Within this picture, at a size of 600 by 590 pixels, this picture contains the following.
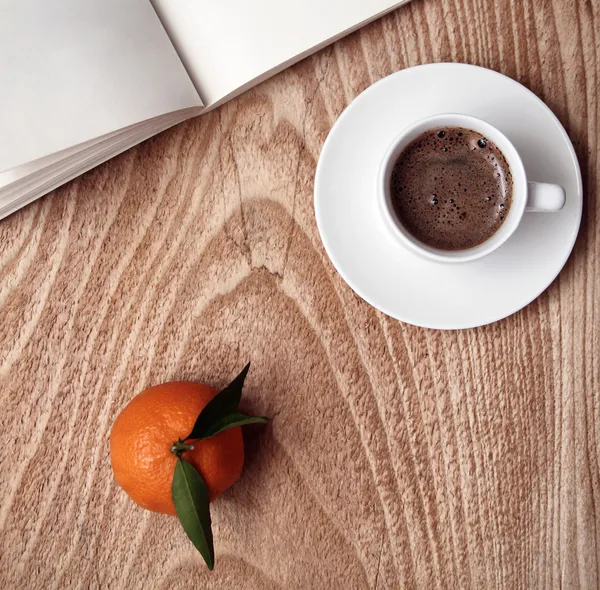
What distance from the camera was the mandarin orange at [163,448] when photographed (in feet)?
2.45

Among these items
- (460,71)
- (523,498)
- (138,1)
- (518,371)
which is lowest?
(523,498)

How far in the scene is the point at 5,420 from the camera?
888mm

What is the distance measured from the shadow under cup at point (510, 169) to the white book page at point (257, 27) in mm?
198

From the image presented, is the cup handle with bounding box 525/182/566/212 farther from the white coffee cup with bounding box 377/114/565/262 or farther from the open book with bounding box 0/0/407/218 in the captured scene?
the open book with bounding box 0/0/407/218

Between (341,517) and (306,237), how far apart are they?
41 cm

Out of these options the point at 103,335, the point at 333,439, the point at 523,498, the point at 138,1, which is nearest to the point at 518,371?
the point at 523,498

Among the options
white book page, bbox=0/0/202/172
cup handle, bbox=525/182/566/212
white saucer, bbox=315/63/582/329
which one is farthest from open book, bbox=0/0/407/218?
cup handle, bbox=525/182/566/212

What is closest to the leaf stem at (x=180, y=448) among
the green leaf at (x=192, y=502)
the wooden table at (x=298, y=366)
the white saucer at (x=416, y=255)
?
the green leaf at (x=192, y=502)

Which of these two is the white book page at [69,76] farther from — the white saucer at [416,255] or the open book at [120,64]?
the white saucer at [416,255]

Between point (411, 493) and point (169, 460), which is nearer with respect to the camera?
point (169, 460)

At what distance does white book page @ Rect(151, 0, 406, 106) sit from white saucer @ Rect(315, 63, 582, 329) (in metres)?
0.11

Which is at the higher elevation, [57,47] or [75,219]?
[57,47]

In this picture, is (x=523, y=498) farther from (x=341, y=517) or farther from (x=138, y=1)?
(x=138, y=1)

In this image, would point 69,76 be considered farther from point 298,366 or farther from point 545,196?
point 545,196
